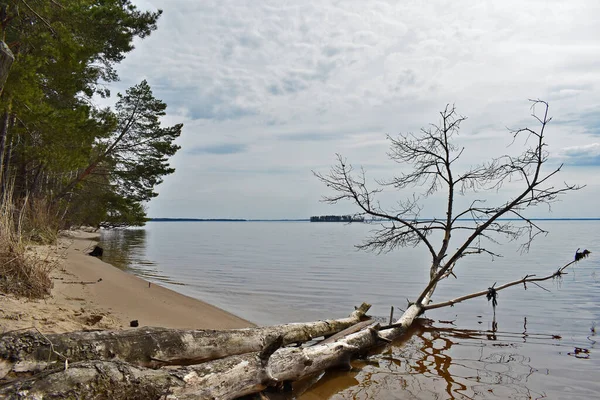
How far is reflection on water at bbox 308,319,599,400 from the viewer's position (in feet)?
16.0

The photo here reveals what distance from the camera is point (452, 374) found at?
5605mm

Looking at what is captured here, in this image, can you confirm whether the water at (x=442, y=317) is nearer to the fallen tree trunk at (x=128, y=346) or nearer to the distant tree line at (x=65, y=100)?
the fallen tree trunk at (x=128, y=346)

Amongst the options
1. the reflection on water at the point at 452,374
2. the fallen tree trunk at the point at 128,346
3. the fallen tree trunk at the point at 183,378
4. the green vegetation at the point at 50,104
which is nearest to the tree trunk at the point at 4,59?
the green vegetation at the point at 50,104

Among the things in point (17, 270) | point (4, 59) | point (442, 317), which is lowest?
point (442, 317)

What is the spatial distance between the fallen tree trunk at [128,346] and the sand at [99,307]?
1.59 ft

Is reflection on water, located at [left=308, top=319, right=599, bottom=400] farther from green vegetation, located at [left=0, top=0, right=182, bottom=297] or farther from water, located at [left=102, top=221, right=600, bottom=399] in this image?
green vegetation, located at [left=0, top=0, right=182, bottom=297]

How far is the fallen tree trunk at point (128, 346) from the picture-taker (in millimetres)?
3252

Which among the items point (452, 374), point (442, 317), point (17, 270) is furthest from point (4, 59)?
point (442, 317)

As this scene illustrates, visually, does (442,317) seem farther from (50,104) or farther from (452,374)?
(50,104)

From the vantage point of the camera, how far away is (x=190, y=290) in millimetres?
12008

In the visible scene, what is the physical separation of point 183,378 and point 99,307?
3.99 meters

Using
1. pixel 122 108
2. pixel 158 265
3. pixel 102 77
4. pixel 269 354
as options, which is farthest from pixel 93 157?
pixel 269 354

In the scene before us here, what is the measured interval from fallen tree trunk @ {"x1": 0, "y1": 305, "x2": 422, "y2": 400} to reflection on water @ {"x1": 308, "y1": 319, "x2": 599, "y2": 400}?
428 mm

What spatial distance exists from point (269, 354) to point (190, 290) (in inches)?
339
